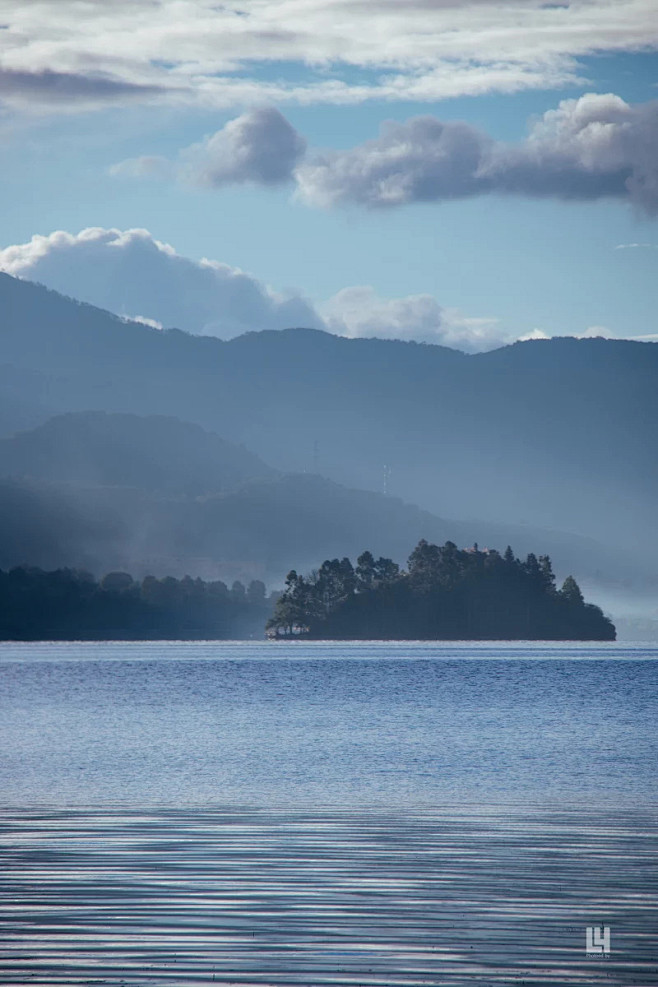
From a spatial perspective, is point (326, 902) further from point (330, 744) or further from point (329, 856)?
point (330, 744)

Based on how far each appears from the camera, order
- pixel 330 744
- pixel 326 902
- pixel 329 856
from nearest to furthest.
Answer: pixel 326 902, pixel 329 856, pixel 330 744

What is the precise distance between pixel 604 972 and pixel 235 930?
586 cm

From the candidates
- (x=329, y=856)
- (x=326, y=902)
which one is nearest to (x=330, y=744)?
(x=329, y=856)

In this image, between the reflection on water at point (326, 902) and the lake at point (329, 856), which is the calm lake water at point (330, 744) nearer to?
the lake at point (329, 856)

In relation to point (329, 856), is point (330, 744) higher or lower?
lower

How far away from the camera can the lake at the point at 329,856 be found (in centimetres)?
2055

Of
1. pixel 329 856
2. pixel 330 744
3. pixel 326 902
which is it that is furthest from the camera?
pixel 330 744

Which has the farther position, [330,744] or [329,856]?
[330,744]

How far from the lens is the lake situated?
20.5 metres

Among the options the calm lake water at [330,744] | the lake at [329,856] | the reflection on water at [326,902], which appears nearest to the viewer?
the reflection on water at [326,902]

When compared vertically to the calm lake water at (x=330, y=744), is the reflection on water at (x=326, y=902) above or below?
above

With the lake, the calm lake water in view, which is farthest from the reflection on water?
the calm lake water

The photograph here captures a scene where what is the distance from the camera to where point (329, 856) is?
2939 centimetres

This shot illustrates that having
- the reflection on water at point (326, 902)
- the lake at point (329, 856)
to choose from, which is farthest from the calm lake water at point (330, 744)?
the reflection on water at point (326, 902)
